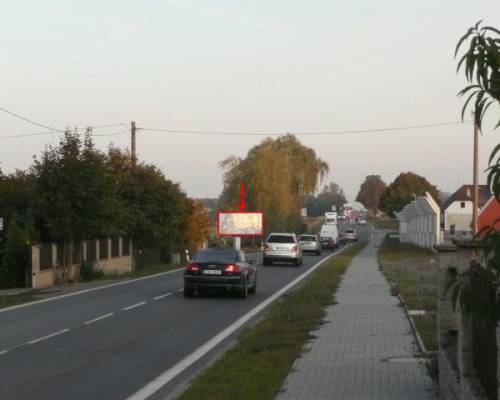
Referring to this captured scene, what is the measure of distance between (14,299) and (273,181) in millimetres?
49516

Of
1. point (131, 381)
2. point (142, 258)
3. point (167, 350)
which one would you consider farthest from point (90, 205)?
point (131, 381)

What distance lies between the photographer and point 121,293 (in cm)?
2661

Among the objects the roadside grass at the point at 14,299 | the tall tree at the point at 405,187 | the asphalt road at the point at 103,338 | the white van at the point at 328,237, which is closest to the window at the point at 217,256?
the asphalt road at the point at 103,338

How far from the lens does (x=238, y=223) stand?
2518 inches

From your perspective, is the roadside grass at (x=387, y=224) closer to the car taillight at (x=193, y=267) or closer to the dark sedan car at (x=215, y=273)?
the dark sedan car at (x=215, y=273)

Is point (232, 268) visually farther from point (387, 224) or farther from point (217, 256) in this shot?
point (387, 224)

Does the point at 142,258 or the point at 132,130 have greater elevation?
the point at 132,130

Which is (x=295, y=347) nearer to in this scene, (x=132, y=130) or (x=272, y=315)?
(x=272, y=315)

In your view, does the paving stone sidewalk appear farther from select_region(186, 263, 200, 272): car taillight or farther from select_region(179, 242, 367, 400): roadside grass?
select_region(186, 263, 200, 272): car taillight

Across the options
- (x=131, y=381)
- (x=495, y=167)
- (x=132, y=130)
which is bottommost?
(x=131, y=381)

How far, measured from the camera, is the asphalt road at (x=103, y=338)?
416 inches

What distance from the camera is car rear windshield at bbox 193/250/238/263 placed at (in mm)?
24250

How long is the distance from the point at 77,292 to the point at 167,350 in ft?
47.2

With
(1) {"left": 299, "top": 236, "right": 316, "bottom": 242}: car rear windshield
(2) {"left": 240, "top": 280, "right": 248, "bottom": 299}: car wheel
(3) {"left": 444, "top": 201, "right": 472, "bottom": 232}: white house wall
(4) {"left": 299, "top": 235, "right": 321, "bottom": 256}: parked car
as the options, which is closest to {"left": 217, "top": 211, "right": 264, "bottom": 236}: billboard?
(1) {"left": 299, "top": 236, "right": 316, "bottom": 242}: car rear windshield
